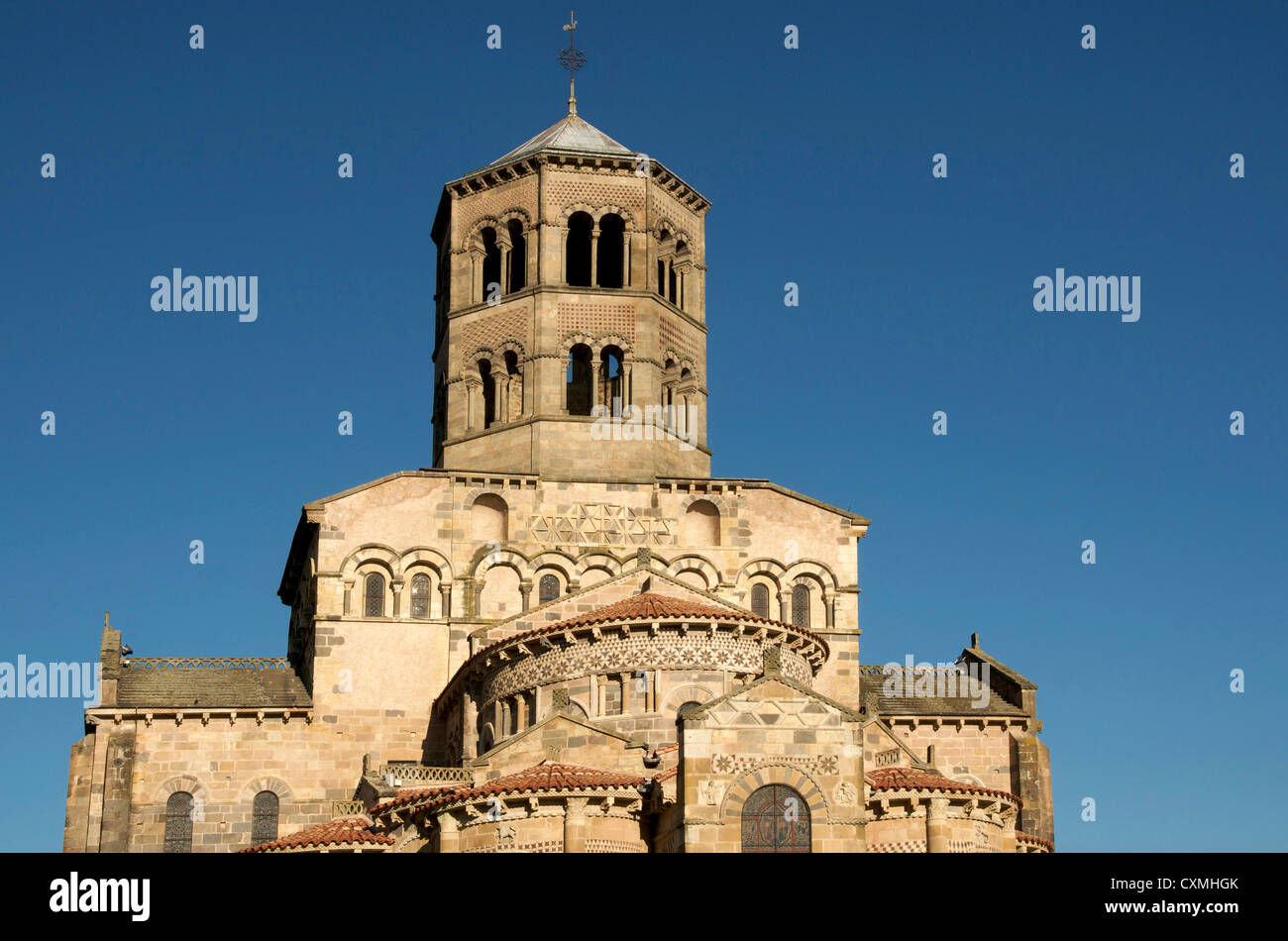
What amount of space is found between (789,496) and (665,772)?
18.9 metres

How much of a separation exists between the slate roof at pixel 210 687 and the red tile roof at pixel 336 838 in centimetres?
912

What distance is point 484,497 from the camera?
5453 cm

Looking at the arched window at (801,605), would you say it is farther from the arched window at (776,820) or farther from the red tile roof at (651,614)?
the arched window at (776,820)

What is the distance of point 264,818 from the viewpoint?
50562 millimetres

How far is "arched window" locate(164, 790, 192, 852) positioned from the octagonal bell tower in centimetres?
1280

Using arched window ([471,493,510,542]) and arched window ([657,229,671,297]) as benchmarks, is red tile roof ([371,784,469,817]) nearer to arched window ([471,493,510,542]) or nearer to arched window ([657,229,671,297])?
arched window ([471,493,510,542])

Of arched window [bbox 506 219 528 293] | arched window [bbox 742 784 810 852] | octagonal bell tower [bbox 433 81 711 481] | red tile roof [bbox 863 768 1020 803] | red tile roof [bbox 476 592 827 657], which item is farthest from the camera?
arched window [bbox 506 219 528 293]

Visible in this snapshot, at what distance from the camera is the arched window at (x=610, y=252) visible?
58.7 meters

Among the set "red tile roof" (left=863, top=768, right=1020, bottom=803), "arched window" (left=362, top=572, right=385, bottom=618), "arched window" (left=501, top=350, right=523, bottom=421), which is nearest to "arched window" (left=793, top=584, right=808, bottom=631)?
"arched window" (left=501, top=350, right=523, bottom=421)

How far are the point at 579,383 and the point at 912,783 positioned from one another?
23.6 meters

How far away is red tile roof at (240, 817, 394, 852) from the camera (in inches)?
1615
